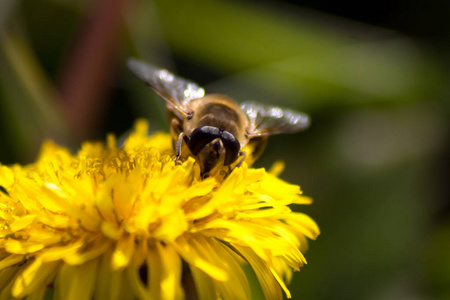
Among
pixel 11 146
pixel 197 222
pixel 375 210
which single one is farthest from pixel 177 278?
pixel 11 146

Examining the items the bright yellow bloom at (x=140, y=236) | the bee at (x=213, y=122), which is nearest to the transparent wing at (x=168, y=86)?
the bee at (x=213, y=122)

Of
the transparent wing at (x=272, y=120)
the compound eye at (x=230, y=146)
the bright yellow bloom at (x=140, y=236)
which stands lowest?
the bright yellow bloom at (x=140, y=236)

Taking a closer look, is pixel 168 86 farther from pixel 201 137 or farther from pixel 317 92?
pixel 317 92

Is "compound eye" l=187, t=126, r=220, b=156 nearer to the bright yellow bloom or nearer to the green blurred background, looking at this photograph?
the bright yellow bloom

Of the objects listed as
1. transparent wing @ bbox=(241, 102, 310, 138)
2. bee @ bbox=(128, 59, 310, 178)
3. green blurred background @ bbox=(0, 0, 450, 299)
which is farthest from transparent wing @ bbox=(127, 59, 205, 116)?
green blurred background @ bbox=(0, 0, 450, 299)

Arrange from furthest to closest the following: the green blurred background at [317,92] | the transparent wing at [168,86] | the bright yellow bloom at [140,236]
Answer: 1. the green blurred background at [317,92]
2. the transparent wing at [168,86]
3. the bright yellow bloom at [140,236]

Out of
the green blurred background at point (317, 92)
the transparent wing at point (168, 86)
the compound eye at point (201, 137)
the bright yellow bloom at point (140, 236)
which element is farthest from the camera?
the green blurred background at point (317, 92)

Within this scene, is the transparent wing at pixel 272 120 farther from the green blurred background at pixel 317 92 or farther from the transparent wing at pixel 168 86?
the green blurred background at pixel 317 92
